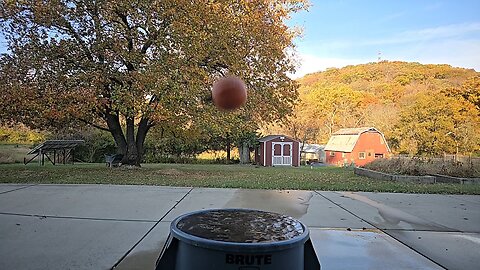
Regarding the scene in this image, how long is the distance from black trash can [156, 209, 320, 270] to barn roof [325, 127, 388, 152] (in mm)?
32023

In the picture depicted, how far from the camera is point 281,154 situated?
29219 millimetres

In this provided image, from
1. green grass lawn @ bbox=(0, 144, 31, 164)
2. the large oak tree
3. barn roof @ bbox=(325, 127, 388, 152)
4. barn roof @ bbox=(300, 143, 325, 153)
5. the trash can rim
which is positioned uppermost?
the large oak tree

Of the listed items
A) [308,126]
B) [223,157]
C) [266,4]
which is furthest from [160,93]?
[308,126]

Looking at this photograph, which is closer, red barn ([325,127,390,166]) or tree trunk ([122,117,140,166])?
tree trunk ([122,117,140,166])

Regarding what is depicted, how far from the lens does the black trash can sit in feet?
6.96

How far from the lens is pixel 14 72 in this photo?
13.2m

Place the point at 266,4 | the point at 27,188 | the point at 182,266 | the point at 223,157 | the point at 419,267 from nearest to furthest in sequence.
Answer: the point at 182,266
the point at 419,267
the point at 27,188
the point at 266,4
the point at 223,157

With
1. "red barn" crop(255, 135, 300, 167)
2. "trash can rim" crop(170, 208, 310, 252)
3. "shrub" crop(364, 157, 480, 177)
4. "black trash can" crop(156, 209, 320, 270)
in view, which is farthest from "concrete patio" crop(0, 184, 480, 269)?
"red barn" crop(255, 135, 300, 167)

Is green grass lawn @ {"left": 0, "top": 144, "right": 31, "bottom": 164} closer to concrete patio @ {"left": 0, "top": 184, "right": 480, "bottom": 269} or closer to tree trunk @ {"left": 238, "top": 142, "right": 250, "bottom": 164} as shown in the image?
concrete patio @ {"left": 0, "top": 184, "right": 480, "bottom": 269}

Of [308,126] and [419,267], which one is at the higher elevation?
[308,126]

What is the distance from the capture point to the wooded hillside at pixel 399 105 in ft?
92.6

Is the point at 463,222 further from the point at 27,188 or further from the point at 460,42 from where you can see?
the point at 460,42

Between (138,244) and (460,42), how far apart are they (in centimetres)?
3168

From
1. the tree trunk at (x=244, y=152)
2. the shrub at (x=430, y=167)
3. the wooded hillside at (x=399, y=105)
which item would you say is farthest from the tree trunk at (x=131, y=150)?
the tree trunk at (x=244, y=152)
